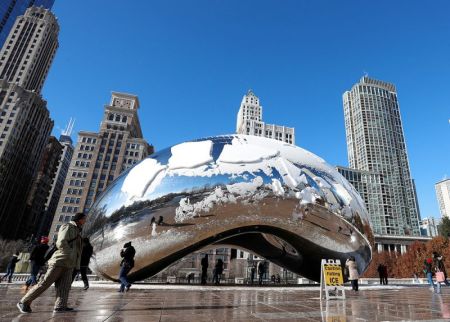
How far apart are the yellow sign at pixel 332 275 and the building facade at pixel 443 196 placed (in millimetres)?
188704

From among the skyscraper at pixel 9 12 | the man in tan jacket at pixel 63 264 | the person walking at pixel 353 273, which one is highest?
the skyscraper at pixel 9 12

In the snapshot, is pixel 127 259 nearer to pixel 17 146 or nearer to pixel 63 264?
pixel 63 264

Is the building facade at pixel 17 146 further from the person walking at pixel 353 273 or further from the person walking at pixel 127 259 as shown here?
the person walking at pixel 353 273

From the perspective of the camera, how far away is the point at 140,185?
12375mm

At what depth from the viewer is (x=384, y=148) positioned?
484 ft

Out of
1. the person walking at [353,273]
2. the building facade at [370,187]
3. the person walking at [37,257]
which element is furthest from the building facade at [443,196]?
the person walking at [37,257]

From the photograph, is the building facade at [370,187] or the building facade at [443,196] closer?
the building facade at [370,187]

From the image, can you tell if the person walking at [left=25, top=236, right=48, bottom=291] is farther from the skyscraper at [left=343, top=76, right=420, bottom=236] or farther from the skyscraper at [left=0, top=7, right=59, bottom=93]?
the skyscraper at [left=343, top=76, right=420, bottom=236]

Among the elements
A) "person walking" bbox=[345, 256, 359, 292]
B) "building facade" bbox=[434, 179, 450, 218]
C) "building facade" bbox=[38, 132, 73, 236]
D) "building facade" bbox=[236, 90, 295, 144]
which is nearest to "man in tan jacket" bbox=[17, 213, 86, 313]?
"person walking" bbox=[345, 256, 359, 292]

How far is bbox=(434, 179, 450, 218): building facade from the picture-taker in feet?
531

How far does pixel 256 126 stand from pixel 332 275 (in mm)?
124362

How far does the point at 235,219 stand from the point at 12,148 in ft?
384

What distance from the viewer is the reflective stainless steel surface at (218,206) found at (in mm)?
11891

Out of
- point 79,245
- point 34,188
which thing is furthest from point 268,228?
point 34,188
